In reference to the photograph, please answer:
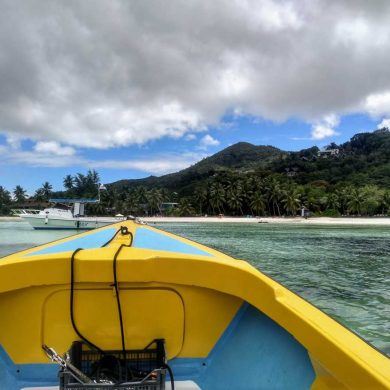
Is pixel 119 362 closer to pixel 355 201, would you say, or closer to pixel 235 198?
pixel 355 201

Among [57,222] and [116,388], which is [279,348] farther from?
[57,222]

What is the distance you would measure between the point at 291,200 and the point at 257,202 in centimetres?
776

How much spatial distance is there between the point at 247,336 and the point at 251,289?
2.26 ft

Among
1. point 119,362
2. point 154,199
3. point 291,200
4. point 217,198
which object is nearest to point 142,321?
point 119,362

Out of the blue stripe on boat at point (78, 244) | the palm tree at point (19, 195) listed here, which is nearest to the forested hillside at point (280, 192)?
the palm tree at point (19, 195)

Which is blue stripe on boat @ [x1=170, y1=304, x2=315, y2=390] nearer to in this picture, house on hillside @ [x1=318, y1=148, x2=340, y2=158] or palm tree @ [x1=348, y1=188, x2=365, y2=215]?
palm tree @ [x1=348, y1=188, x2=365, y2=215]

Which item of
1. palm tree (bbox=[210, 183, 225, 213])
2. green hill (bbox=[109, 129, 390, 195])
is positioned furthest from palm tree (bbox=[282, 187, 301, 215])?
green hill (bbox=[109, 129, 390, 195])

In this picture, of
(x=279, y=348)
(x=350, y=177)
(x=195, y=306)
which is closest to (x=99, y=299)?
(x=195, y=306)

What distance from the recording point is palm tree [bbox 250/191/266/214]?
88.5 meters

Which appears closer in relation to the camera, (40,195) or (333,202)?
(333,202)

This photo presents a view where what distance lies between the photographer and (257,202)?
290 feet

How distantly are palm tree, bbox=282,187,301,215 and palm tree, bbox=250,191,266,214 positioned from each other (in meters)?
4.72

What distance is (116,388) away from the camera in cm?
235

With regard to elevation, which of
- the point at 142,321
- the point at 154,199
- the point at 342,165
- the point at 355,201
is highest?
the point at 342,165
